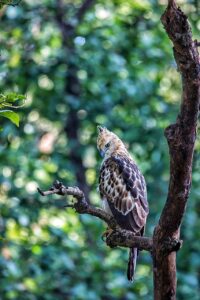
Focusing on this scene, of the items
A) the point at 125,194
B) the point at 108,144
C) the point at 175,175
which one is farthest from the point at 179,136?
the point at 108,144

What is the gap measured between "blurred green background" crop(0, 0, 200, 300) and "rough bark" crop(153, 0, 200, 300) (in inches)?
122

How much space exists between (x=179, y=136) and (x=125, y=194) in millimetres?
1718

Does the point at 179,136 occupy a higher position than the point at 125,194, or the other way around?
the point at 125,194

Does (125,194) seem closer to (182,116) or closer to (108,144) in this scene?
(108,144)

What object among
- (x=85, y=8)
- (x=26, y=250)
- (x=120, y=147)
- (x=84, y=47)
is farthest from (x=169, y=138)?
(x=85, y=8)

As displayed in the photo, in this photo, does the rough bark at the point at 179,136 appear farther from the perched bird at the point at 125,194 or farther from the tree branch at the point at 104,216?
the perched bird at the point at 125,194

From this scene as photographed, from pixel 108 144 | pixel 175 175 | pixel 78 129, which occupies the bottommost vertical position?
pixel 175 175

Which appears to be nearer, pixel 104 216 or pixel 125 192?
pixel 104 216

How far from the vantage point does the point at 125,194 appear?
16.7ft

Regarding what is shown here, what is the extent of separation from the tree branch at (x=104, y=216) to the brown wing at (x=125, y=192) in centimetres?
64

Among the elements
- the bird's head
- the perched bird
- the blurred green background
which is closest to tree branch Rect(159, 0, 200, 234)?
the perched bird

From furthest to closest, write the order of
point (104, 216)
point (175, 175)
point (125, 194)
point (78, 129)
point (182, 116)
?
1. point (78, 129)
2. point (125, 194)
3. point (104, 216)
4. point (175, 175)
5. point (182, 116)

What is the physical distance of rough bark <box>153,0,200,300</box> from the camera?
3277 mm

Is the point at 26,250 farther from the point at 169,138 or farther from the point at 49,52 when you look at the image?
the point at 169,138
